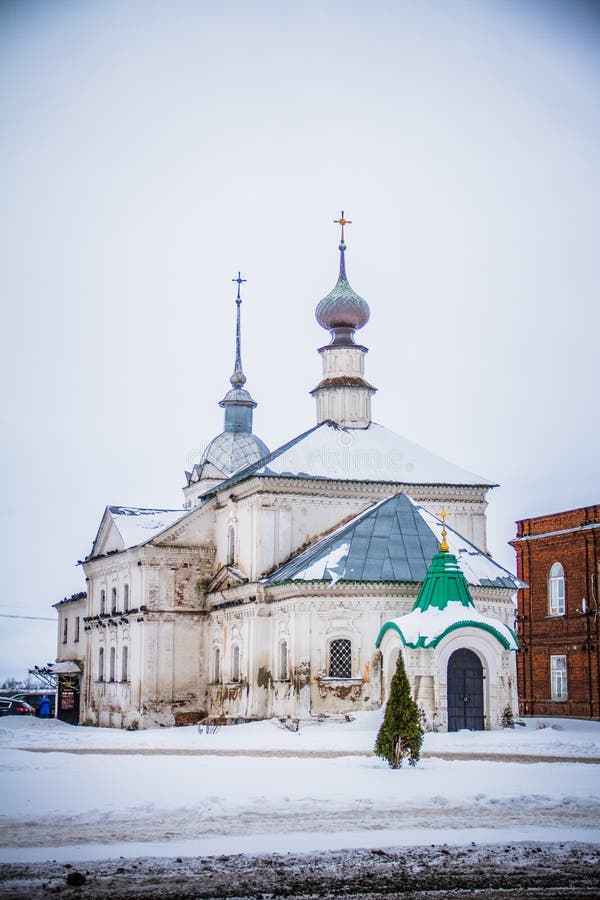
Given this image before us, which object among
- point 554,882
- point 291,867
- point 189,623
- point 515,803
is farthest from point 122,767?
point 189,623

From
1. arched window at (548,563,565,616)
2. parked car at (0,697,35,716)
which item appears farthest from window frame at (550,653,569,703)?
parked car at (0,697,35,716)

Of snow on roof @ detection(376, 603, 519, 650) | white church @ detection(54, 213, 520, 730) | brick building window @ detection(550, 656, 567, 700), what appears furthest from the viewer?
brick building window @ detection(550, 656, 567, 700)

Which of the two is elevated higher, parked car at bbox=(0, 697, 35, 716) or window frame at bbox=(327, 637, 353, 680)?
window frame at bbox=(327, 637, 353, 680)

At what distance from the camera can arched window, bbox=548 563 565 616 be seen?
130ft

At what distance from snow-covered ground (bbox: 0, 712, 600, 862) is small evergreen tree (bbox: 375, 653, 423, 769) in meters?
0.29

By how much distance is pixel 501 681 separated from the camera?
28.7 m

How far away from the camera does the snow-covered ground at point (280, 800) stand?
491 inches

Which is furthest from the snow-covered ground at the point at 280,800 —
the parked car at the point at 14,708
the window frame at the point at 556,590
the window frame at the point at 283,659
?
the parked car at the point at 14,708

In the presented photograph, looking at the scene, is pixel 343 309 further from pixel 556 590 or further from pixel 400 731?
pixel 400 731

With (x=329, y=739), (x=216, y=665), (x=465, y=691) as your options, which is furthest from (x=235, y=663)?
(x=329, y=739)

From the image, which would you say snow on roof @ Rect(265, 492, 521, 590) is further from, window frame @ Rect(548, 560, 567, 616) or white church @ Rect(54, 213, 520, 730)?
window frame @ Rect(548, 560, 567, 616)

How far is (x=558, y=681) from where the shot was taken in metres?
39.2

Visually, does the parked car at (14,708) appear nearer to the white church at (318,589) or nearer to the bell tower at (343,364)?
the white church at (318,589)

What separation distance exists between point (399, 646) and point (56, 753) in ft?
32.0
